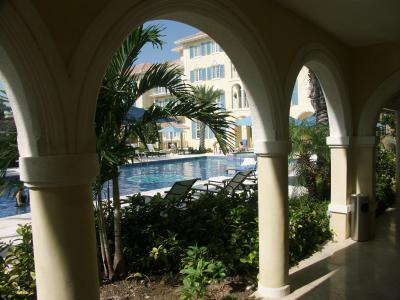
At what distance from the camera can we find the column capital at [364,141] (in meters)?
7.10

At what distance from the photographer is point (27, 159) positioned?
7.62 ft

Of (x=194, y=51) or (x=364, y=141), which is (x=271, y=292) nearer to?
(x=364, y=141)

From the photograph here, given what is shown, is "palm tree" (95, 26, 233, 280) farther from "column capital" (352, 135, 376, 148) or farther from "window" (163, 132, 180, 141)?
"window" (163, 132, 180, 141)

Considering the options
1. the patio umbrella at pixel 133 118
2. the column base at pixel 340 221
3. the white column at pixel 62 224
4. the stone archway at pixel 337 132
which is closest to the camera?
the white column at pixel 62 224

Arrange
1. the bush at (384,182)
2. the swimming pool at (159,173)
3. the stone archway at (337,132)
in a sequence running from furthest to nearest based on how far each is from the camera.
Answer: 1. the swimming pool at (159,173)
2. the bush at (384,182)
3. the stone archway at (337,132)

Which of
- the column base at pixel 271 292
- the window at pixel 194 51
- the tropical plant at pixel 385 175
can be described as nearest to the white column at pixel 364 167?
the tropical plant at pixel 385 175

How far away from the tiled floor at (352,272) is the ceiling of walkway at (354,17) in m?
3.93

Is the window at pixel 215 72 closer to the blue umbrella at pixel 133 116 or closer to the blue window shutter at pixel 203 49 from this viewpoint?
the blue window shutter at pixel 203 49

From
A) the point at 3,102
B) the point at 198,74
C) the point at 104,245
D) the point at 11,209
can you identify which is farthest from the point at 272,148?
the point at 198,74

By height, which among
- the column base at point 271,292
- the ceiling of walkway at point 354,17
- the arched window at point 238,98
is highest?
the arched window at point 238,98

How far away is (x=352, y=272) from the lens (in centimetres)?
569

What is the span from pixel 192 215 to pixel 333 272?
249 cm

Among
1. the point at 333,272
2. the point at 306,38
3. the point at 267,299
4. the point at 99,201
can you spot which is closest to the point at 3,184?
the point at 99,201

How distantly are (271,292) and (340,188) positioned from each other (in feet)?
10.9
